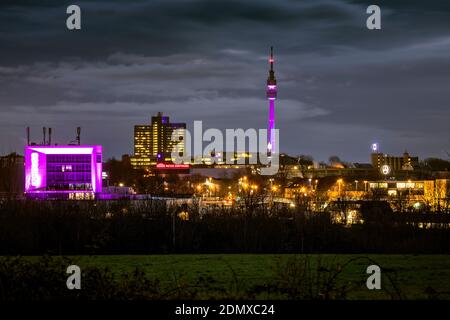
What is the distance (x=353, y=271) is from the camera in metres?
18.0

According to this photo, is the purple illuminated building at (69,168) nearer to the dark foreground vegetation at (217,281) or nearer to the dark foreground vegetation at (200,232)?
the dark foreground vegetation at (200,232)

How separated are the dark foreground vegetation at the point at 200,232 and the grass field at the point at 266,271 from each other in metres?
9.65

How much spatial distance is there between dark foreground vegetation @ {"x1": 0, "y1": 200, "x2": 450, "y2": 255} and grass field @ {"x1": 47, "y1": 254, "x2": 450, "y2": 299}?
31.7 feet

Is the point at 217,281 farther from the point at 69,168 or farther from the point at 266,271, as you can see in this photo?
the point at 69,168

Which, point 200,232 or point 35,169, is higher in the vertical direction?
point 35,169

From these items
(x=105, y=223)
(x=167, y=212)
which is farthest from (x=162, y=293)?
(x=167, y=212)

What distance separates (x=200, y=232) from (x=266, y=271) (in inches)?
600

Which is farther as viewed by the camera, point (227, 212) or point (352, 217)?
point (352, 217)

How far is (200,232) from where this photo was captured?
33.3m

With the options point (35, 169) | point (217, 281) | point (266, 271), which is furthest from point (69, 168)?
point (217, 281)

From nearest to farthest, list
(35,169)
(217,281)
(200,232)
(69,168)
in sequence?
(217,281) < (200,232) < (35,169) < (69,168)

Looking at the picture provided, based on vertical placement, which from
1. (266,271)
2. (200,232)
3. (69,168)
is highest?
(69,168)
